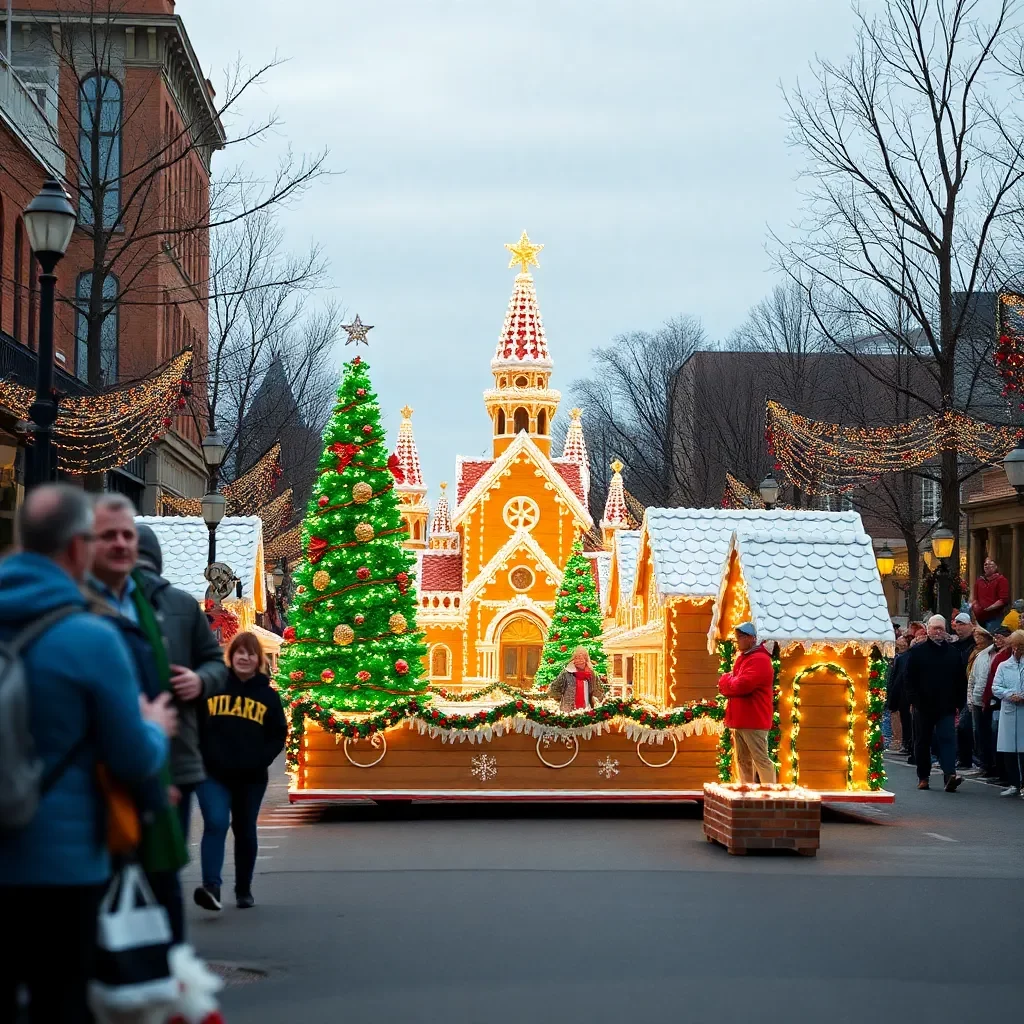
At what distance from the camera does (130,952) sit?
5629mm

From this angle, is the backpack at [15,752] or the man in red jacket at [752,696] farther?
the man in red jacket at [752,696]

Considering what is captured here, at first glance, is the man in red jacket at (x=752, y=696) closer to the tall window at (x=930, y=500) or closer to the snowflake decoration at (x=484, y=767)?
the snowflake decoration at (x=484, y=767)

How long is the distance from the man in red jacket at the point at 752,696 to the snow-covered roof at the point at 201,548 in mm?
12752

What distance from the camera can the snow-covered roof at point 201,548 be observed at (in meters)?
26.9

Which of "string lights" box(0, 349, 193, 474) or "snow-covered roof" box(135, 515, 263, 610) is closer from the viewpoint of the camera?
"string lights" box(0, 349, 193, 474)

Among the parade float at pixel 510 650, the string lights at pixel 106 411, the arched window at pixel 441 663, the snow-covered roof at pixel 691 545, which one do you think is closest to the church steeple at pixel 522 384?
the parade float at pixel 510 650

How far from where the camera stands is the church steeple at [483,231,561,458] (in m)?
61.8

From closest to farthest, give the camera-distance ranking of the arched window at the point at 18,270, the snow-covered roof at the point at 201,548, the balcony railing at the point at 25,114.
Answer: the snow-covered roof at the point at 201,548
the balcony railing at the point at 25,114
the arched window at the point at 18,270

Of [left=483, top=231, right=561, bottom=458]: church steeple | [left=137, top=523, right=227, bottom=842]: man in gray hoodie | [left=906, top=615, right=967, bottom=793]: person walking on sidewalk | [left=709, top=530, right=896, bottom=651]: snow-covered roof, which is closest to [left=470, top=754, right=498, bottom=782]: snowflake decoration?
[left=709, top=530, right=896, bottom=651]: snow-covered roof

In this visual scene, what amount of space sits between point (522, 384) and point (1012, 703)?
4351 cm

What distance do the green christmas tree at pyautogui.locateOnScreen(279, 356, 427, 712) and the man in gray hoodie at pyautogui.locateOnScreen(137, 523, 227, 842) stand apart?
19.7 metres

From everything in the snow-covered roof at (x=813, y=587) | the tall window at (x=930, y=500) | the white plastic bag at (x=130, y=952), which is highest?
the tall window at (x=930, y=500)

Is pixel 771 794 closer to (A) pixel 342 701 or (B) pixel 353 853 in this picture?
(B) pixel 353 853

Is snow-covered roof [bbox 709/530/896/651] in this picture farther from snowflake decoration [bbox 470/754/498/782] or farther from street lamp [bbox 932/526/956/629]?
street lamp [bbox 932/526/956/629]
